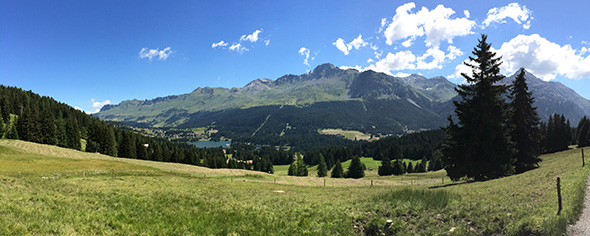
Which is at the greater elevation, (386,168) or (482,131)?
(482,131)

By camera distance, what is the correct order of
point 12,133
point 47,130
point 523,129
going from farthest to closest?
point 47,130 → point 12,133 → point 523,129

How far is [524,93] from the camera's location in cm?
4322

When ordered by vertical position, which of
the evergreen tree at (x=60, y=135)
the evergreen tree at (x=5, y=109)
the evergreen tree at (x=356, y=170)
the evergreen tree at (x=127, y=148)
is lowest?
the evergreen tree at (x=356, y=170)

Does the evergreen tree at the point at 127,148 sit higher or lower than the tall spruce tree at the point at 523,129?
lower

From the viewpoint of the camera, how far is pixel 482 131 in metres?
32.0

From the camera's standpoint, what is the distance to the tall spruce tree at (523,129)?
38750mm

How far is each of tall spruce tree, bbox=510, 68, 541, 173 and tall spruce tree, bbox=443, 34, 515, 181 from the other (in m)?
7.57

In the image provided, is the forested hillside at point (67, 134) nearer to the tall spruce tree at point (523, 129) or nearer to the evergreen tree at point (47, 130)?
the evergreen tree at point (47, 130)

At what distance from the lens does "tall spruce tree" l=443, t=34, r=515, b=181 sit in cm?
3172

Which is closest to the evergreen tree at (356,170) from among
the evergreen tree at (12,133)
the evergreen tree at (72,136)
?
the evergreen tree at (72,136)

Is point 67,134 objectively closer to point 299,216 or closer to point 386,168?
point 299,216

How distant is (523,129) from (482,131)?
1442 cm

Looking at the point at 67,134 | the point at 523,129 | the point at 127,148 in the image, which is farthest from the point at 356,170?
the point at 67,134

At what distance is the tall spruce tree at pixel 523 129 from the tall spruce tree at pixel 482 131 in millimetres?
7568
